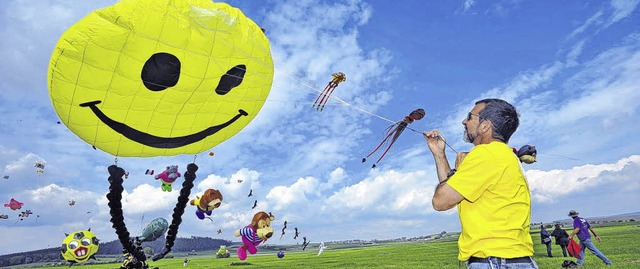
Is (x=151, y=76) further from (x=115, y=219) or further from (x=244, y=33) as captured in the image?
(x=115, y=219)

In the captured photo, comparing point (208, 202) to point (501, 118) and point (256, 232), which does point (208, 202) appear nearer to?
point (256, 232)

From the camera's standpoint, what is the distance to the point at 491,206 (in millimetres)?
2936

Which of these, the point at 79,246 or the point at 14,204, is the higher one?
the point at 14,204

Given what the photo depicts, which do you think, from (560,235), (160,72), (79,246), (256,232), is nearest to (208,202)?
(256,232)

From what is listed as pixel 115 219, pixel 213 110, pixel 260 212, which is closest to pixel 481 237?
pixel 213 110

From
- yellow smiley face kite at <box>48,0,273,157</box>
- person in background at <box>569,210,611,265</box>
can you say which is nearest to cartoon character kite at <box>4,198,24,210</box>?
yellow smiley face kite at <box>48,0,273,157</box>

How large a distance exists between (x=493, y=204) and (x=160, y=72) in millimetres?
6132

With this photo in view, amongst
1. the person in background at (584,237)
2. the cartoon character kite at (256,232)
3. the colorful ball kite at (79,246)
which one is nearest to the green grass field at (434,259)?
the person in background at (584,237)

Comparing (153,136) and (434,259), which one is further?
(434,259)

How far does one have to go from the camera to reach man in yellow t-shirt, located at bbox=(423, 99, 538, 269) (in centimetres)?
284

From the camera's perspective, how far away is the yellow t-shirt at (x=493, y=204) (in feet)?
9.33

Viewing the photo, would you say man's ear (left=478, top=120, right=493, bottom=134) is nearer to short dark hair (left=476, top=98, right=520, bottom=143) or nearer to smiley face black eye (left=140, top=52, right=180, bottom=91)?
short dark hair (left=476, top=98, right=520, bottom=143)

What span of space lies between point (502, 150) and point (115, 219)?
7.74 m

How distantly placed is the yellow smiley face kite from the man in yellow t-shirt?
18.6 ft
